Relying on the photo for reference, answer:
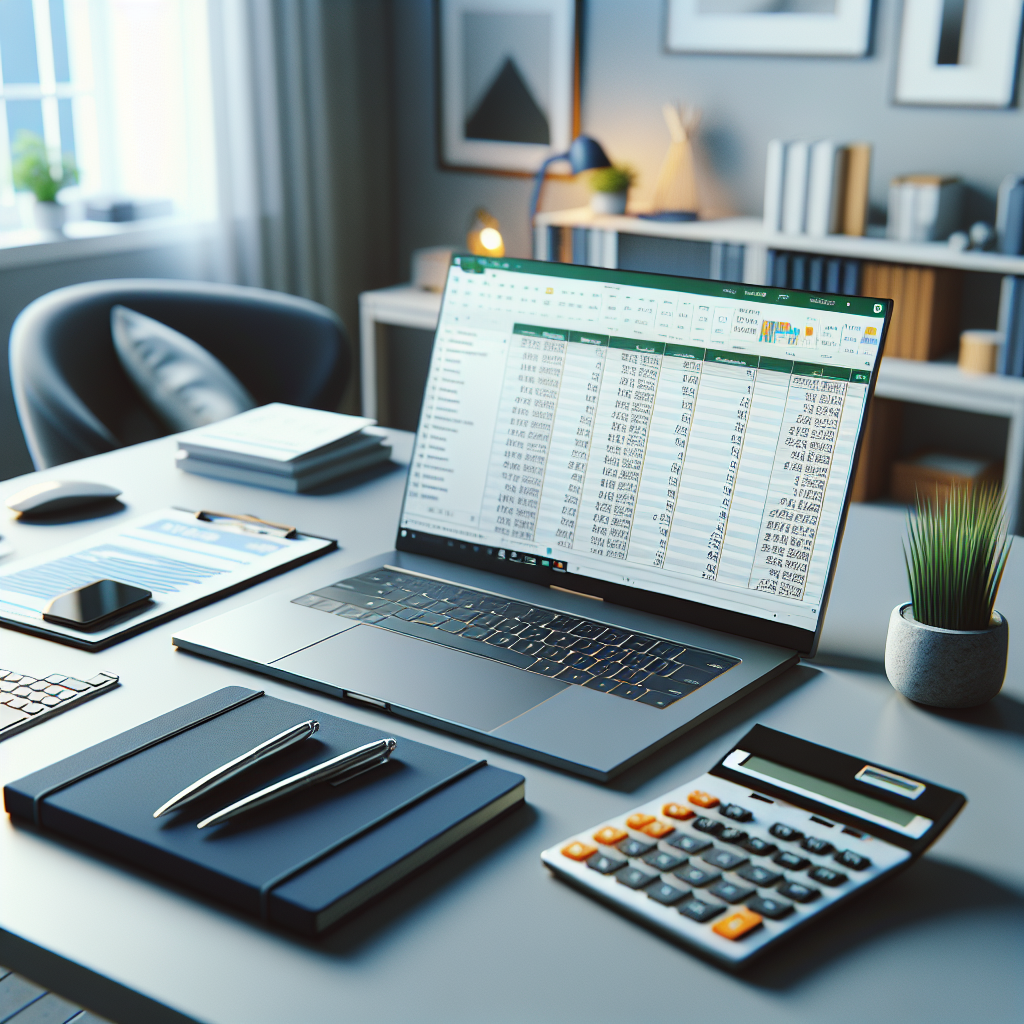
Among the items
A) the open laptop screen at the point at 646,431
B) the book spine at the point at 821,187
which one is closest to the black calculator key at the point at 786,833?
the open laptop screen at the point at 646,431

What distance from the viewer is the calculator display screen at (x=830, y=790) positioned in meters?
0.80

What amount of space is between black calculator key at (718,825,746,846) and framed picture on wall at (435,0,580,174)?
3.28 metres

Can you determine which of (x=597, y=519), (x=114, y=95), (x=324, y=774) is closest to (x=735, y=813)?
(x=324, y=774)

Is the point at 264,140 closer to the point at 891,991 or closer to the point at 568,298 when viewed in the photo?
the point at 568,298

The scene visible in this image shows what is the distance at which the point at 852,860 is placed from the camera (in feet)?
2.47

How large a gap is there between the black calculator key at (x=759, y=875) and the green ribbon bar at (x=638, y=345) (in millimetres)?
570

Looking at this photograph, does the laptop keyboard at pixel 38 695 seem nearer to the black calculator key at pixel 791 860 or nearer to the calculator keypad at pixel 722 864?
the calculator keypad at pixel 722 864

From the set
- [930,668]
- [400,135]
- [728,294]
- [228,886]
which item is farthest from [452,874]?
[400,135]

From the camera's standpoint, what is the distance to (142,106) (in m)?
3.50

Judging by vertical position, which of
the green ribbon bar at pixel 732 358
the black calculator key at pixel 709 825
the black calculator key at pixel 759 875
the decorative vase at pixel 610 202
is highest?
the decorative vase at pixel 610 202

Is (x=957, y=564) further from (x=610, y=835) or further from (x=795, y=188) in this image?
(x=795, y=188)

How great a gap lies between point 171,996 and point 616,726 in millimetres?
404

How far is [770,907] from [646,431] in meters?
0.56

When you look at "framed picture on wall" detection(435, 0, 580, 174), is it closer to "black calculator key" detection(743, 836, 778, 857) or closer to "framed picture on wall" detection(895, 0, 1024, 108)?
"framed picture on wall" detection(895, 0, 1024, 108)
